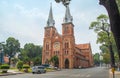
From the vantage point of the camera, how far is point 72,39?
320ft

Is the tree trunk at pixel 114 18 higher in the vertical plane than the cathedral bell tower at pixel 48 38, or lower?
lower

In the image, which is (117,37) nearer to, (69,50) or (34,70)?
(34,70)

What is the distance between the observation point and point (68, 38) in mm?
97688

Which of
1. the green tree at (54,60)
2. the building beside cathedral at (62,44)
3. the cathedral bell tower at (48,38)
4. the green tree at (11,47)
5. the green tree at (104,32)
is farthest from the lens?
the green tree at (11,47)

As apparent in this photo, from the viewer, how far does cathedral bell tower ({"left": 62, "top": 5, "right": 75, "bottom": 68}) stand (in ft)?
315

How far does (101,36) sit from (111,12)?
34.7 m

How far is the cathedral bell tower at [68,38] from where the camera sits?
95.9 m

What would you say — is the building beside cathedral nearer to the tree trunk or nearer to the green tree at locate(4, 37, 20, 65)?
the green tree at locate(4, 37, 20, 65)

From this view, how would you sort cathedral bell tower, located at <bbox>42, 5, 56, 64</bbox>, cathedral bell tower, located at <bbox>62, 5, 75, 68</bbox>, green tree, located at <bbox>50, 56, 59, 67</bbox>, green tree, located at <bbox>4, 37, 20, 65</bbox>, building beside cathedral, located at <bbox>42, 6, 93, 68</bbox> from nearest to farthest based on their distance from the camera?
green tree, located at <bbox>50, 56, 59, 67</bbox>, cathedral bell tower, located at <bbox>62, 5, 75, 68</bbox>, building beside cathedral, located at <bbox>42, 6, 93, 68</bbox>, cathedral bell tower, located at <bbox>42, 5, 56, 64</bbox>, green tree, located at <bbox>4, 37, 20, 65</bbox>

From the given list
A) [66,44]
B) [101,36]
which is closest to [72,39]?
[66,44]

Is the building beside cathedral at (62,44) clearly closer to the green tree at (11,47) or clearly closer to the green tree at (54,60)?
the green tree at (54,60)

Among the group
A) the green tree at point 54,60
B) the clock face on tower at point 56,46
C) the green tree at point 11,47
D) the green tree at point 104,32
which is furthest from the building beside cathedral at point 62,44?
the green tree at point 104,32

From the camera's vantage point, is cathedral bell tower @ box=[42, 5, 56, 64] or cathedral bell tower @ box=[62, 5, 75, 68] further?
cathedral bell tower @ box=[42, 5, 56, 64]

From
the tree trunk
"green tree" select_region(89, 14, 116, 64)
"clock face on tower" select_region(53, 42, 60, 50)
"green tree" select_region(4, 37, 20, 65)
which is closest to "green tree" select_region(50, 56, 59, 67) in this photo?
"clock face on tower" select_region(53, 42, 60, 50)
